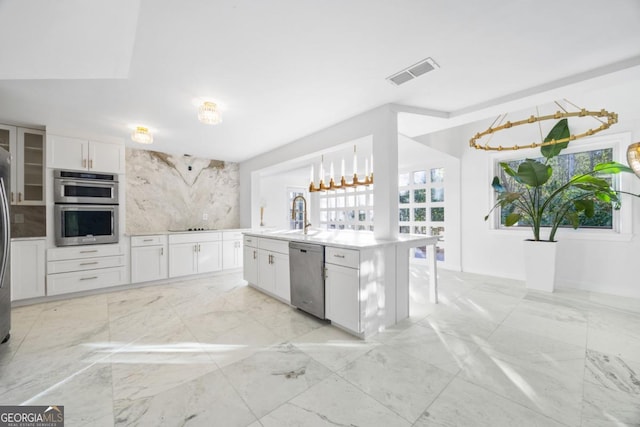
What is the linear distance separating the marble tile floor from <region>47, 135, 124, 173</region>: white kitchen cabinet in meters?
1.97

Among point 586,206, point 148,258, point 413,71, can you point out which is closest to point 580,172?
point 586,206

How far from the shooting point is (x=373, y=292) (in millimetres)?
2424

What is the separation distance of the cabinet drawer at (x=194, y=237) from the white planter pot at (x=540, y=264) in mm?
5126

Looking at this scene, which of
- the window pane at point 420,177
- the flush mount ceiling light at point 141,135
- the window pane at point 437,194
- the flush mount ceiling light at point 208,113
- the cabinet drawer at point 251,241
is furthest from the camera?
the window pane at point 420,177

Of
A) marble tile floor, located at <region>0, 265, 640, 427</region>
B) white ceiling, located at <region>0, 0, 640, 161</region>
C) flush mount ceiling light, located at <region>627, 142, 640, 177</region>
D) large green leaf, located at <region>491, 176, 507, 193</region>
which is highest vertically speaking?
white ceiling, located at <region>0, 0, 640, 161</region>

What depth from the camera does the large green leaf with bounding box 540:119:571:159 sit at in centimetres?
358

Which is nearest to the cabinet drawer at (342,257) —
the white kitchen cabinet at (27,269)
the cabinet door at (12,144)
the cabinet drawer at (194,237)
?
the cabinet drawer at (194,237)

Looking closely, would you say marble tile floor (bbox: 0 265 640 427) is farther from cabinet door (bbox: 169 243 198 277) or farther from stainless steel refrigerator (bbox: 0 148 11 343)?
cabinet door (bbox: 169 243 198 277)

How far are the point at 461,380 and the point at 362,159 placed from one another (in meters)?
4.53

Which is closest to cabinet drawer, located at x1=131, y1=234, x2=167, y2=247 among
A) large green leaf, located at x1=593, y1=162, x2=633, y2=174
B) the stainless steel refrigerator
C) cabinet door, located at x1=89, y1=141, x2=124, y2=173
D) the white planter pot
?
cabinet door, located at x1=89, y1=141, x2=124, y2=173

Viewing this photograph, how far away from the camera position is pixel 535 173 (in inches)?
138

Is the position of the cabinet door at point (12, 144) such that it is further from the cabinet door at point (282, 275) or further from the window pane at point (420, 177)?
the window pane at point (420, 177)

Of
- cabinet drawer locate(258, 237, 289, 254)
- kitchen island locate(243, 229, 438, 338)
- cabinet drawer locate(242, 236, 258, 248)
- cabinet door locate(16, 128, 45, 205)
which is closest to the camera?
kitchen island locate(243, 229, 438, 338)

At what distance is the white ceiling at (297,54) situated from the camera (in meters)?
1.53
